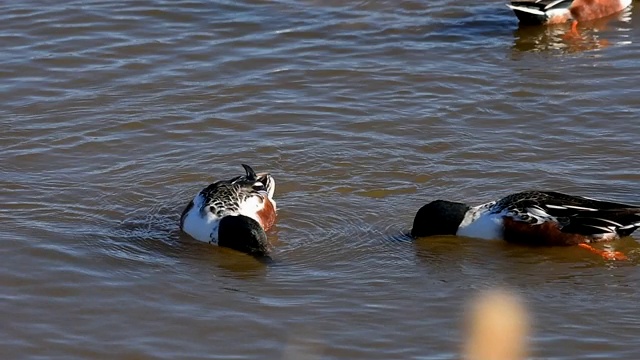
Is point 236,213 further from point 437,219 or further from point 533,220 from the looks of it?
point 533,220

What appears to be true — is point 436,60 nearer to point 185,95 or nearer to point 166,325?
point 185,95

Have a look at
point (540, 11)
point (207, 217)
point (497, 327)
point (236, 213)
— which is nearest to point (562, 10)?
point (540, 11)

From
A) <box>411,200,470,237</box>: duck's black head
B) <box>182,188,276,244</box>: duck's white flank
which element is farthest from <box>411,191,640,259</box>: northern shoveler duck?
<box>182,188,276,244</box>: duck's white flank

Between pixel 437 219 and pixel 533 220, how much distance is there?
1.94 feet

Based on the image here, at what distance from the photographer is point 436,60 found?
11.1 meters

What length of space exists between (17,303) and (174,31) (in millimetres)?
5547

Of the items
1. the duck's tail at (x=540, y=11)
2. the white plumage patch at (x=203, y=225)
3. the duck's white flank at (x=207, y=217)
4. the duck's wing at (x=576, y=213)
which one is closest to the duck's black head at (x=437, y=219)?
the duck's wing at (x=576, y=213)

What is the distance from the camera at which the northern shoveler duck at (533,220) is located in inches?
301

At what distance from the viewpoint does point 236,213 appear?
26.7 feet

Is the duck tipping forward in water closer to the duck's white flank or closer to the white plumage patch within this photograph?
the duck's white flank

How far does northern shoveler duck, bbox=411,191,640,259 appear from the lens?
7.65 m

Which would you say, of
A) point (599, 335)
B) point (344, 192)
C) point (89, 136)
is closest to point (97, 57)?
point (89, 136)

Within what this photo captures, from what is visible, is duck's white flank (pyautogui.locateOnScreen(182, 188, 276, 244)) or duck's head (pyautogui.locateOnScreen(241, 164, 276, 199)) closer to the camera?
duck's white flank (pyautogui.locateOnScreen(182, 188, 276, 244))

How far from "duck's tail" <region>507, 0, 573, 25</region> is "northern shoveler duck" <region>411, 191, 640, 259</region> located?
14.7 feet
